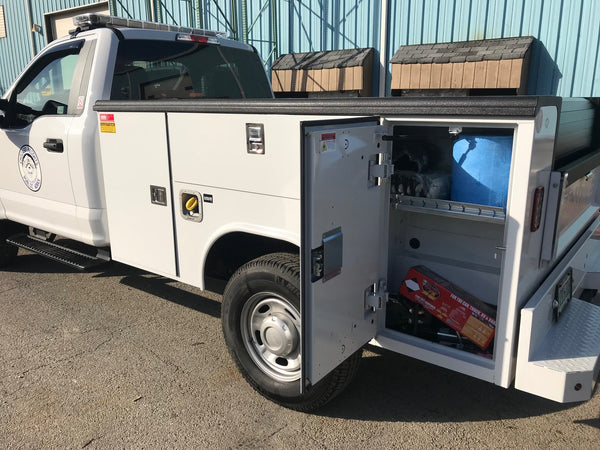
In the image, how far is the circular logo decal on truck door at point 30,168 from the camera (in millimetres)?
4388

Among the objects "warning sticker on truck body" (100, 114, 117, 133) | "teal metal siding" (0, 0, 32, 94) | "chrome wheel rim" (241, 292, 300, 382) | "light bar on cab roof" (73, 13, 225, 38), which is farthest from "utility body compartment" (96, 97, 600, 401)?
"teal metal siding" (0, 0, 32, 94)

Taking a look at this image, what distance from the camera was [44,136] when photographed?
4195 millimetres

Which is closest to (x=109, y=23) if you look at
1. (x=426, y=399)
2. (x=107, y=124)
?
(x=107, y=124)

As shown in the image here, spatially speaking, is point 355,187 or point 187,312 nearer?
point 355,187

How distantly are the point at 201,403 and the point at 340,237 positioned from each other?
1.38 meters

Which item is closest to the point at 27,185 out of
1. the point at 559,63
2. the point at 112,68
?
the point at 112,68

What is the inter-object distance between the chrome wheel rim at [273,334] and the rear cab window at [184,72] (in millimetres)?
2090

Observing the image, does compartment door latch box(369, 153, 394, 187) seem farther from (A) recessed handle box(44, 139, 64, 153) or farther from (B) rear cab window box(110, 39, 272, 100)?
(A) recessed handle box(44, 139, 64, 153)

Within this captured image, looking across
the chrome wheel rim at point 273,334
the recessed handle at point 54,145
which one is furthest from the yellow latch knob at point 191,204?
the recessed handle at point 54,145

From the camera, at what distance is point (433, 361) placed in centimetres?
269

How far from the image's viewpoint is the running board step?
4.14 meters

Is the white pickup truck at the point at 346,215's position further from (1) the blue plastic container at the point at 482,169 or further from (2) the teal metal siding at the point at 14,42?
(2) the teal metal siding at the point at 14,42

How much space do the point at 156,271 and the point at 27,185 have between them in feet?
5.85

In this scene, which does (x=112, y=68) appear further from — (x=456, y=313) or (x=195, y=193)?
(x=456, y=313)
